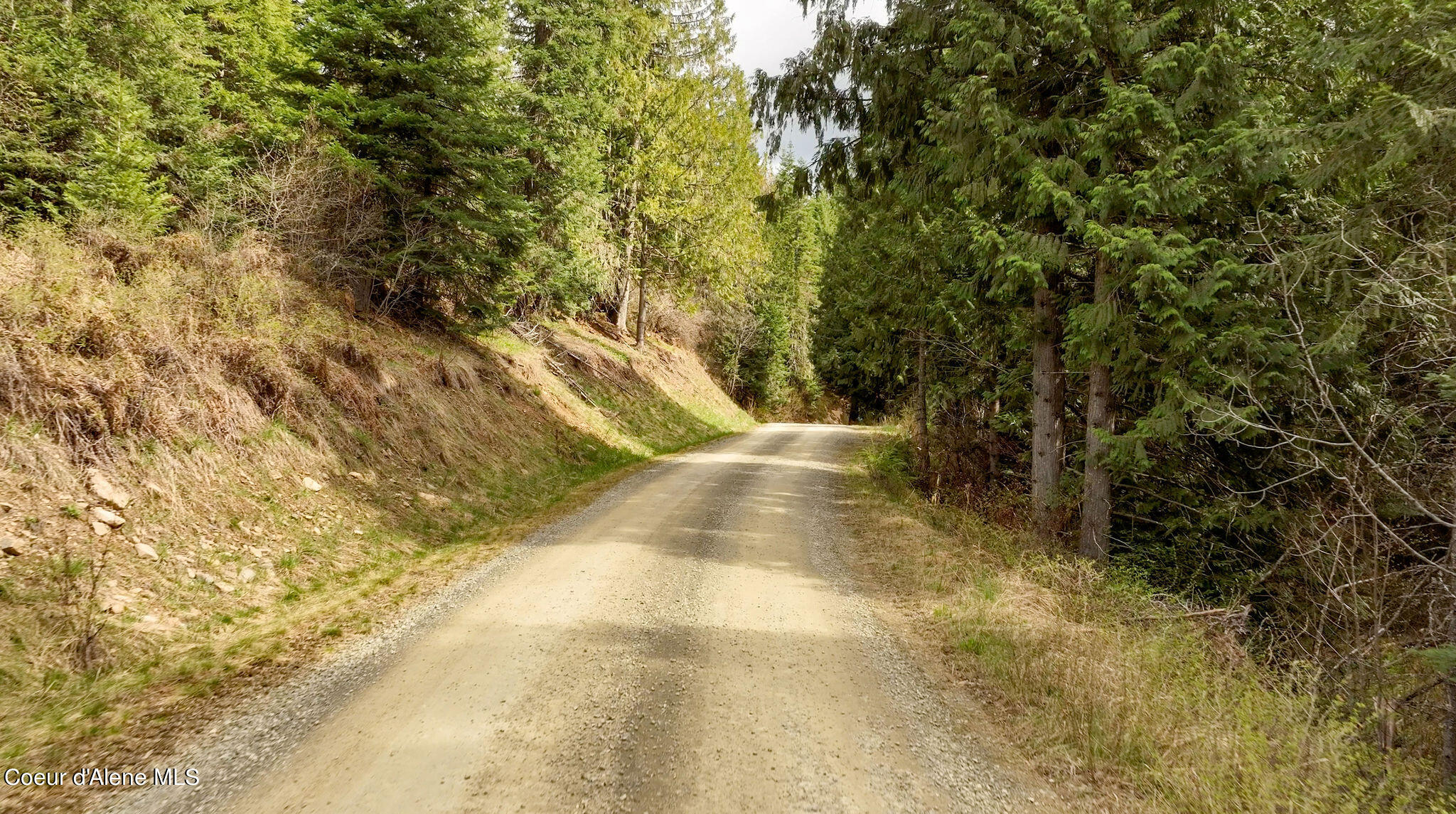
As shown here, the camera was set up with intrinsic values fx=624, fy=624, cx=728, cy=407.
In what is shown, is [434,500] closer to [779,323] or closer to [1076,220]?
[1076,220]

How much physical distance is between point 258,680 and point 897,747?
489 cm

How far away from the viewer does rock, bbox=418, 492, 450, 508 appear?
1002 cm

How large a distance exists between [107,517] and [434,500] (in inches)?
176

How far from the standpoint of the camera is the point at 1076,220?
7.76 metres

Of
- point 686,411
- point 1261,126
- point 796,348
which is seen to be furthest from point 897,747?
point 796,348

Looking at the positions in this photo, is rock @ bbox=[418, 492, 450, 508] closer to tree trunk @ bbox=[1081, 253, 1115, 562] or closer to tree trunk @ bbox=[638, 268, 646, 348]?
tree trunk @ bbox=[1081, 253, 1115, 562]

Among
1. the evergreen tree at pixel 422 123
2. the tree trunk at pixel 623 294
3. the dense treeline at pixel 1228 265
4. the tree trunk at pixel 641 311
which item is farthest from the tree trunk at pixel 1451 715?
the tree trunk at pixel 641 311

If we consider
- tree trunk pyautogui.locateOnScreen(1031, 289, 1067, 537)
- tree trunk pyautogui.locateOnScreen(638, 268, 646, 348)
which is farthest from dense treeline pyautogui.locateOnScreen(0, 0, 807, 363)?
tree trunk pyautogui.locateOnScreen(1031, 289, 1067, 537)

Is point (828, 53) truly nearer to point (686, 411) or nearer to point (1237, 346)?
point (1237, 346)

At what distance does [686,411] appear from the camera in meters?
25.4

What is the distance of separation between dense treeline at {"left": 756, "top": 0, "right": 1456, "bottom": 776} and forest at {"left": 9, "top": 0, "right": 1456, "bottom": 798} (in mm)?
55

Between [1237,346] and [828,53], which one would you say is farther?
[828,53]

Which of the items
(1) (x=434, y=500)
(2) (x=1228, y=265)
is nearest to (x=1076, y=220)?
(2) (x=1228, y=265)

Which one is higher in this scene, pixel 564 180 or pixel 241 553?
pixel 564 180
